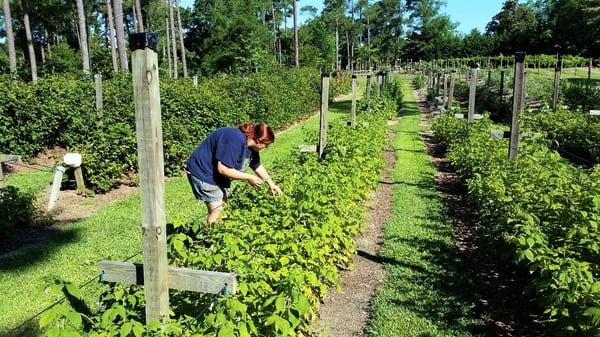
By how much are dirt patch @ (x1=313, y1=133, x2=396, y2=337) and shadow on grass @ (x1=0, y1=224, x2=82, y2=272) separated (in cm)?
376

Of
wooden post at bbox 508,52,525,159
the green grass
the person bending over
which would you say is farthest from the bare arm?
wooden post at bbox 508,52,525,159

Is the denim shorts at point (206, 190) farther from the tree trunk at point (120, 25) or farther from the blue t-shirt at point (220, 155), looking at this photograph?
the tree trunk at point (120, 25)

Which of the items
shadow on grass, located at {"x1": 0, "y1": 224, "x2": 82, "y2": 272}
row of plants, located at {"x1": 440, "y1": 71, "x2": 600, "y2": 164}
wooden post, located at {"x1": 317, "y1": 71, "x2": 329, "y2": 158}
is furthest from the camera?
row of plants, located at {"x1": 440, "y1": 71, "x2": 600, "y2": 164}

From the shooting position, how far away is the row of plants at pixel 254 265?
2.58m

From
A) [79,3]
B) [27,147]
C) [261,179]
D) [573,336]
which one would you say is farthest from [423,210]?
[79,3]

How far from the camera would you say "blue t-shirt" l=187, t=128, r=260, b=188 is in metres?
4.73

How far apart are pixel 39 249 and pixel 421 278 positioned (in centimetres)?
490

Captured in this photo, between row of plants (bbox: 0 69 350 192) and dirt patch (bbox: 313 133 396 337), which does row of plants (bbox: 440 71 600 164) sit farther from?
row of plants (bbox: 0 69 350 192)

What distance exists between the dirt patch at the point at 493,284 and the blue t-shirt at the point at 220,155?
8.96 feet

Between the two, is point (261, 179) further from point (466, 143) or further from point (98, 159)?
point (466, 143)

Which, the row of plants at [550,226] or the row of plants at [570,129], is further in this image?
the row of plants at [570,129]

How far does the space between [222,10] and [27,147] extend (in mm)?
50985

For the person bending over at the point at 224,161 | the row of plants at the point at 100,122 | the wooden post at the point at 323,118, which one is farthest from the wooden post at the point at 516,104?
the row of plants at the point at 100,122

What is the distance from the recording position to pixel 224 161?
4746 millimetres
